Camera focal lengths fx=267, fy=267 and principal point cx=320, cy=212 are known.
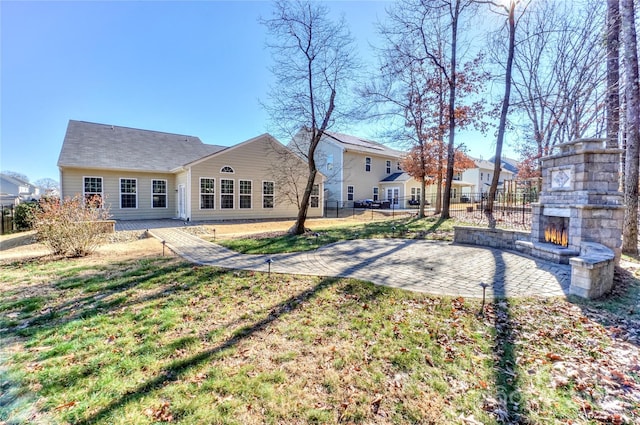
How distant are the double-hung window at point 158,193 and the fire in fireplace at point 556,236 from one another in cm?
1918

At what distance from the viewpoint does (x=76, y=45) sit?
1077cm

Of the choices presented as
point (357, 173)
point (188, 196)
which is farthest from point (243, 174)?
point (357, 173)

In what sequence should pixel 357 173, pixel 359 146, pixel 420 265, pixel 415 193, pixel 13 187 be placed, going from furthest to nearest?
pixel 13 187 → pixel 415 193 → pixel 359 146 → pixel 357 173 → pixel 420 265

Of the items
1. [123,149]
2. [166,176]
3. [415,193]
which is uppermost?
[123,149]

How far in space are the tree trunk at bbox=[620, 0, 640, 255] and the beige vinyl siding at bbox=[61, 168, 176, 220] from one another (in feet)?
67.2

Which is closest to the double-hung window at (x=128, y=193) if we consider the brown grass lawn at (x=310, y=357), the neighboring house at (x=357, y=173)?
the brown grass lawn at (x=310, y=357)

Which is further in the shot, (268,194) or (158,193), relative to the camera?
(268,194)

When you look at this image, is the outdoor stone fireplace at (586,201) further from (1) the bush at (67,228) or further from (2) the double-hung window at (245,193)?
(2) the double-hung window at (245,193)

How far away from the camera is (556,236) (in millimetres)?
6715

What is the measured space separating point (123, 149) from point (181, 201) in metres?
5.06

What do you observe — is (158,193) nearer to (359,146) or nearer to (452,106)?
(359,146)

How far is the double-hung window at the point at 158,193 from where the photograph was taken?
1706 centimetres

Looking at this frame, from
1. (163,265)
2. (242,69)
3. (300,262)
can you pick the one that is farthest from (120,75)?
(300,262)

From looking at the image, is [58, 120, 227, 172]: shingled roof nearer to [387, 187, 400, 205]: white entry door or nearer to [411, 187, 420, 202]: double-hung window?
[387, 187, 400, 205]: white entry door
